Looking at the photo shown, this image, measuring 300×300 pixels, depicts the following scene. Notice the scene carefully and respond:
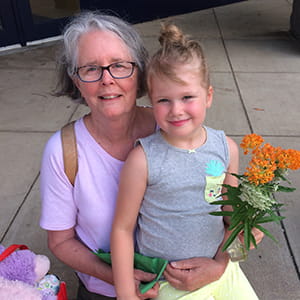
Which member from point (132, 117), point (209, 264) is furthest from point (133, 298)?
point (132, 117)

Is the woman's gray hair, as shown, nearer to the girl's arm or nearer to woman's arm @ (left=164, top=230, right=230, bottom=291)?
the girl's arm

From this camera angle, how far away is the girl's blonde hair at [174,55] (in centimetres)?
144

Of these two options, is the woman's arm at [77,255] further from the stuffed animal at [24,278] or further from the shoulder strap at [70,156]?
the shoulder strap at [70,156]

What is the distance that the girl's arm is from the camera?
1.52 metres

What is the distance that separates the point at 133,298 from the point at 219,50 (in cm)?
521

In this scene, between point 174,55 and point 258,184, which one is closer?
point 258,184

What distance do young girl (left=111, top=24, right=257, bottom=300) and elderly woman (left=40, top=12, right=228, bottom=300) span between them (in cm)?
8

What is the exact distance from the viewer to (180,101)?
1.47m

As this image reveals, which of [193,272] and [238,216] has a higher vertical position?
[238,216]

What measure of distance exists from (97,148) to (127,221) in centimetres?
34

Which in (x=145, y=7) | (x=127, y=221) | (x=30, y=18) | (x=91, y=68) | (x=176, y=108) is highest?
(x=91, y=68)

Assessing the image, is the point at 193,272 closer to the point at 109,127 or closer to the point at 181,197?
the point at 181,197

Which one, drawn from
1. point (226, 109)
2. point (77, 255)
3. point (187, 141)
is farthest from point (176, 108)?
point (226, 109)

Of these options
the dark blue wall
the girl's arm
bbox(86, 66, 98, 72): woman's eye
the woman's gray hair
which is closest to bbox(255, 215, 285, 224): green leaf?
the girl's arm
